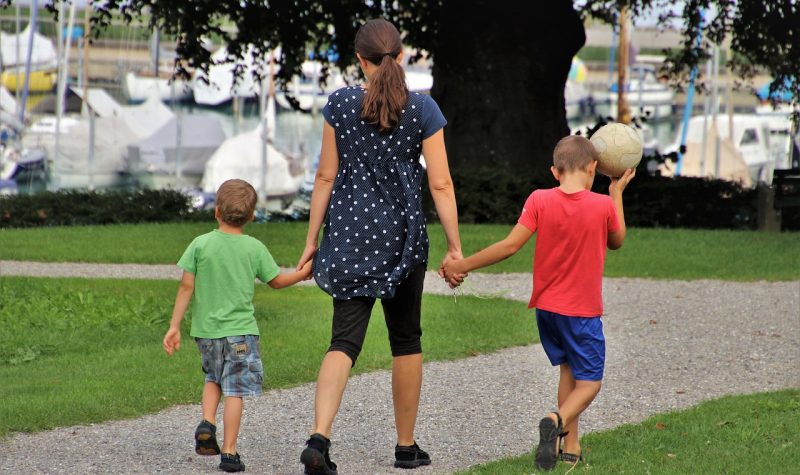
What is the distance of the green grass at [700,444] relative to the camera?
17.8 feet

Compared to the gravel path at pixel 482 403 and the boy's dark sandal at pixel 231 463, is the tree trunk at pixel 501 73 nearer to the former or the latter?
the gravel path at pixel 482 403

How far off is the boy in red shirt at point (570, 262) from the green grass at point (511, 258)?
Answer: 8.33 m

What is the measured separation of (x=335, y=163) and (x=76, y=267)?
32.5 ft

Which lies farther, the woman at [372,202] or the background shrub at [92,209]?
the background shrub at [92,209]

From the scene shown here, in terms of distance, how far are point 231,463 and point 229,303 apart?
673mm

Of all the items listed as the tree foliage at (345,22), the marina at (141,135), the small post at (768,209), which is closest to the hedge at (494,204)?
the small post at (768,209)

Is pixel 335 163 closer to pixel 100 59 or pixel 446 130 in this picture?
pixel 446 130

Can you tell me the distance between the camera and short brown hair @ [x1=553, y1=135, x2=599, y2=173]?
5348 mm

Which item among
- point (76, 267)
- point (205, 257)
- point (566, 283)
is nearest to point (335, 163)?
point (205, 257)

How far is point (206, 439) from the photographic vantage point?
18.1ft

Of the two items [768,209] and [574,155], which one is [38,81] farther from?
[574,155]

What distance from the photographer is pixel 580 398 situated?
5.34 m

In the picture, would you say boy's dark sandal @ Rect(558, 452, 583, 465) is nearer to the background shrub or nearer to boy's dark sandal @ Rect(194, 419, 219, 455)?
boy's dark sandal @ Rect(194, 419, 219, 455)

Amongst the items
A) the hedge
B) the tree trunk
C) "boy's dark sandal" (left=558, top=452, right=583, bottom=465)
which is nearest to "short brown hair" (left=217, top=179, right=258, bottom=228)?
"boy's dark sandal" (left=558, top=452, right=583, bottom=465)
